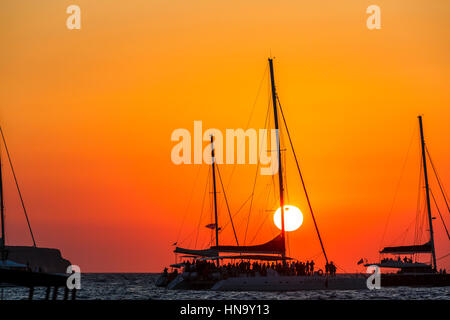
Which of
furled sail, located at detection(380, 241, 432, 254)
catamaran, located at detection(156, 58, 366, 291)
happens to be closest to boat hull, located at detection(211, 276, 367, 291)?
catamaran, located at detection(156, 58, 366, 291)

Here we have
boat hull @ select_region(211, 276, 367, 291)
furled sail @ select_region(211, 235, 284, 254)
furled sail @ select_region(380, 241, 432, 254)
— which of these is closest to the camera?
boat hull @ select_region(211, 276, 367, 291)

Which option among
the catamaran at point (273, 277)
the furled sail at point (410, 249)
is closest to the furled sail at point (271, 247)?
the catamaran at point (273, 277)

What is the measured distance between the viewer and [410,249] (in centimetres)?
9300

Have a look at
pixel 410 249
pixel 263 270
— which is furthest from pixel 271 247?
pixel 410 249

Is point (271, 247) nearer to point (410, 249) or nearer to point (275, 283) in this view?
point (275, 283)

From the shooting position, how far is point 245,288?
65688 millimetres

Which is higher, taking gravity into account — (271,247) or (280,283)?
(271,247)

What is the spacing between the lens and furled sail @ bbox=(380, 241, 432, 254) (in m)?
90.4

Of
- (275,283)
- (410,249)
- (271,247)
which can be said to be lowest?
(275,283)

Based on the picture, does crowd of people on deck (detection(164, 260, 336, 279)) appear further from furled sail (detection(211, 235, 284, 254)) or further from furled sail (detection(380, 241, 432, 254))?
furled sail (detection(380, 241, 432, 254))

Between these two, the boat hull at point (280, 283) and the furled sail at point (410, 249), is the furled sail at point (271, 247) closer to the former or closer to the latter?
the boat hull at point (280, 283)
